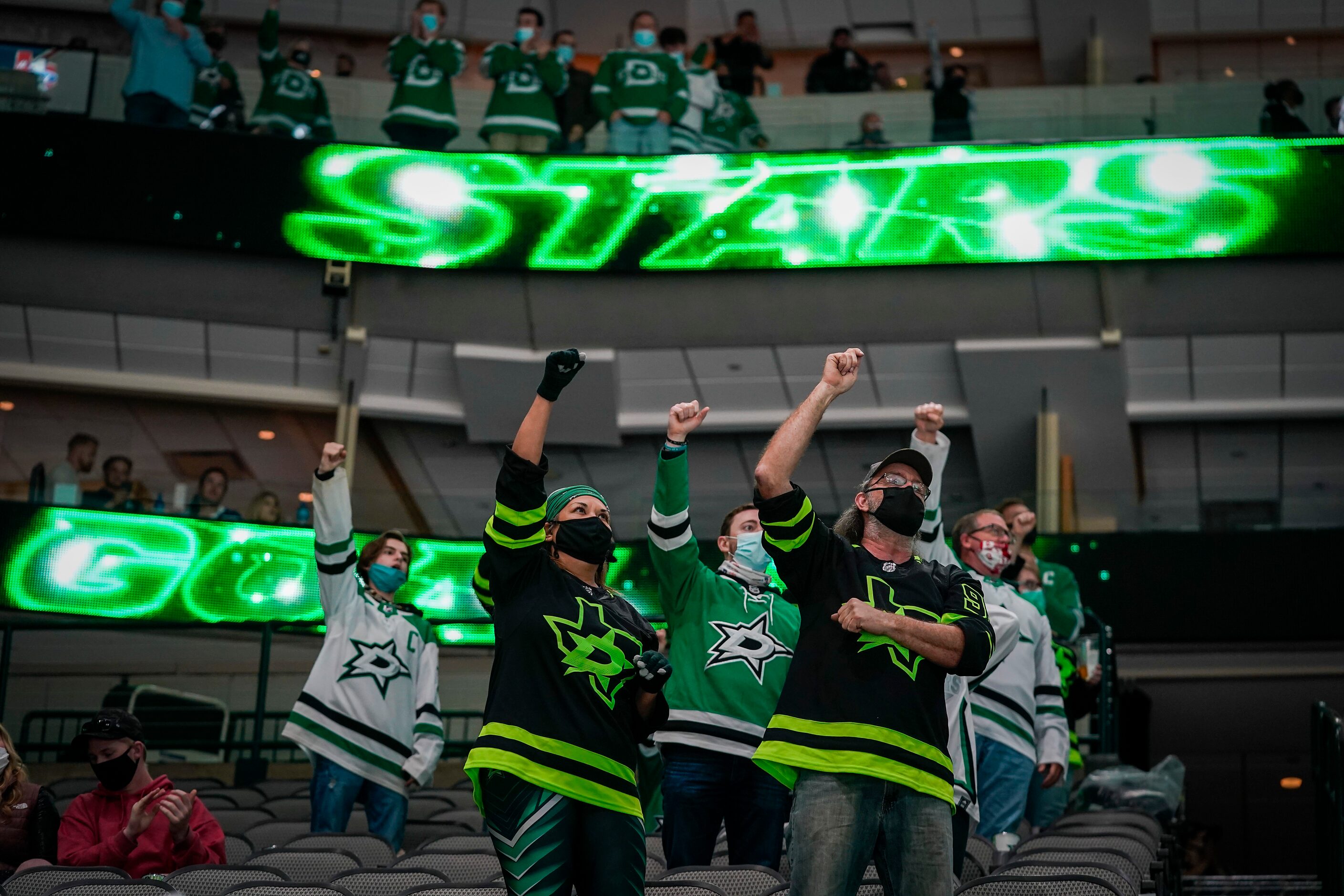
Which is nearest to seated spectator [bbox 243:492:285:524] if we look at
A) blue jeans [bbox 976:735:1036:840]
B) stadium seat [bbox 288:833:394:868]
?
stadium seat [bbox 288:833:394:868]

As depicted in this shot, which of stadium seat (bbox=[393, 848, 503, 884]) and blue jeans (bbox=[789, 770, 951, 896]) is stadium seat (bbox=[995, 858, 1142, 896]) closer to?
blue jeans (bbox=[789, 770, 951, 896])

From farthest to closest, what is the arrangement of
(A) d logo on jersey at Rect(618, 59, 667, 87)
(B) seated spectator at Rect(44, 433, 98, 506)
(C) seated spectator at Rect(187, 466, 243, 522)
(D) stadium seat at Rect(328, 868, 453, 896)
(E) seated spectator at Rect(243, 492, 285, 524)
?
(A) d logo on jersey at Rect(618, 59, 667, 87) → (E) seated spectator at Rect(243, 492, 285, 524) → (C) seated spectator at Rect(187, 466, 243, 522) → (B) seated spectator at Rect(44, 433, 98, 506) → (D) stadium seat at Rect(328, 868, 453, 896)

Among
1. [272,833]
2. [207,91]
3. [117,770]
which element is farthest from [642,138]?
→ [117,770]

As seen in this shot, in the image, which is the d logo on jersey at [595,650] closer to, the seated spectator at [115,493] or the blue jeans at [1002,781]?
the blue jeans at [1002,781]

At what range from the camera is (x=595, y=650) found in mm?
3369

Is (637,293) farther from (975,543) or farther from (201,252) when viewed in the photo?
(975,543)

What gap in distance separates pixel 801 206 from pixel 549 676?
35.6ft

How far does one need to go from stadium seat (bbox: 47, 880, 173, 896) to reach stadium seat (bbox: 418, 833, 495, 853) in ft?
3.48

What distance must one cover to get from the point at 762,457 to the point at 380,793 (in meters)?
2.86

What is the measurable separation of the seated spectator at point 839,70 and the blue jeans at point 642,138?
269cm

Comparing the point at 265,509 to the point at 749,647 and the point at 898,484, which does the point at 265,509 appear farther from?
the point at 898,484

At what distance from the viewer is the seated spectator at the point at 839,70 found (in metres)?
15.5

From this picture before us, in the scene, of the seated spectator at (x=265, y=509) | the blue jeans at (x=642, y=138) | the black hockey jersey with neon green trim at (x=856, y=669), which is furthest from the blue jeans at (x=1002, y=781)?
the blue jeans at (x=642, y=138)

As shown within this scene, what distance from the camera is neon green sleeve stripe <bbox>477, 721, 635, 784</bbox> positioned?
10.7 ft
